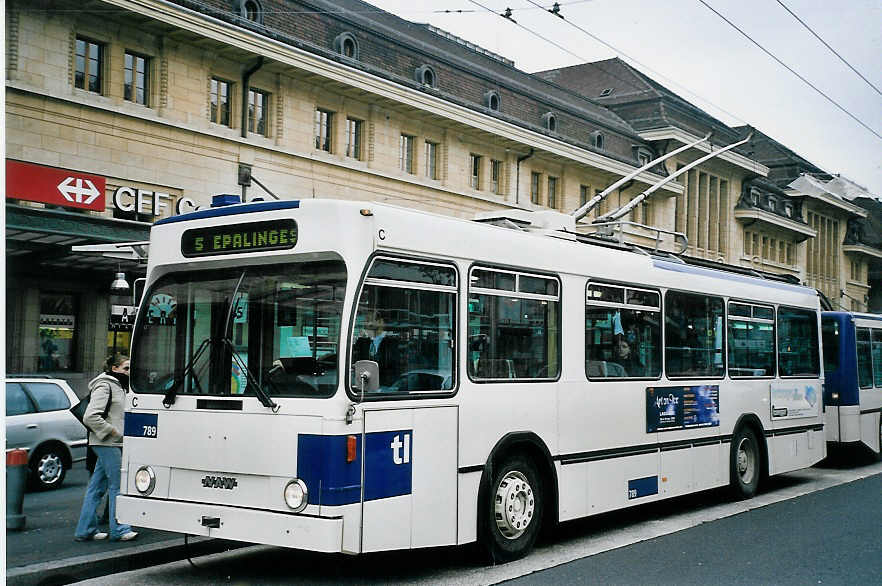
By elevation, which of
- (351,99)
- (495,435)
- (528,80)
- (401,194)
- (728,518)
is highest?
(528,80)

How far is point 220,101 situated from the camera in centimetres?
2744

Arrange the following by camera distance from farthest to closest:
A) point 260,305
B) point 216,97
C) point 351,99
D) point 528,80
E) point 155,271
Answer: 1. point 528,80
2. point 351,99
3. point 216,97
4. point 155,271
5. point 260,305

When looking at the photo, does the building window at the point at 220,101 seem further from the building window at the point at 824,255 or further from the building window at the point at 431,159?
the building window at the point at 824,255

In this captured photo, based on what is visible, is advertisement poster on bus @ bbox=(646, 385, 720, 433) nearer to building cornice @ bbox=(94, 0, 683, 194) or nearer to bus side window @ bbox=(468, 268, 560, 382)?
bus side window @ bbox=(468, 268, 560, 382)

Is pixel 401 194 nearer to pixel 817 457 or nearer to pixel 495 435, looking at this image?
pixel 817 457

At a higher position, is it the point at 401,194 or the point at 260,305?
the point at 401,194

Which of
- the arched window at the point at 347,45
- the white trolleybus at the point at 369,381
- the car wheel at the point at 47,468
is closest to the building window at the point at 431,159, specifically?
the arched window at the point at 347,45

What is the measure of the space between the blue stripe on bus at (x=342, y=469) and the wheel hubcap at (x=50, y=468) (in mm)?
8701

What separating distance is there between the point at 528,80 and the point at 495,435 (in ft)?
114

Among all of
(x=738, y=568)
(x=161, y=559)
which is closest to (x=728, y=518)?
(x=738, y=568)

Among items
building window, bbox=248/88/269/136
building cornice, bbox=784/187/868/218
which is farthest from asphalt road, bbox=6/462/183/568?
building cornice, bbox=784/187/868/218

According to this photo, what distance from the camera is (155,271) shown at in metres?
8.55

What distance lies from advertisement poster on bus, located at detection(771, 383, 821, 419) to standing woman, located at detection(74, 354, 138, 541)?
28.8 ft

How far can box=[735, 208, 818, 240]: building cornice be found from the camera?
58.2 m
